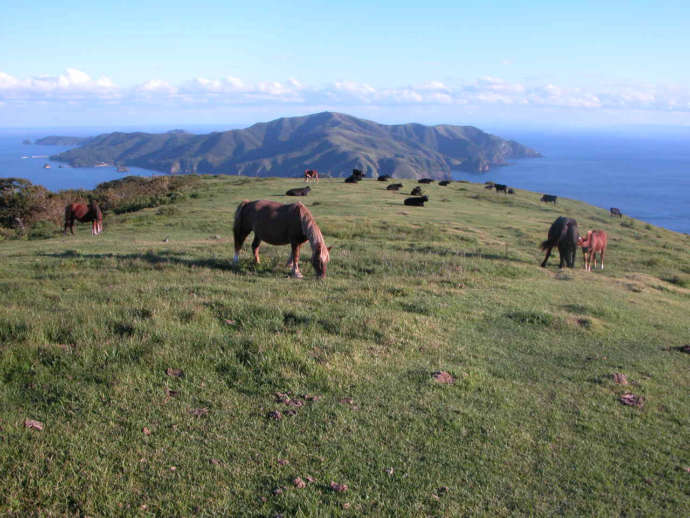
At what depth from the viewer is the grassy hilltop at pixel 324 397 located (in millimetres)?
4633

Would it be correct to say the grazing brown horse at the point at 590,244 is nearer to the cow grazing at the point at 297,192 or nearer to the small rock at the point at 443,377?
the small rock at the point at 443,377

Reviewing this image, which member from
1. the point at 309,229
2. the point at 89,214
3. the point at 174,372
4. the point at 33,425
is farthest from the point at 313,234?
the point at 89,214

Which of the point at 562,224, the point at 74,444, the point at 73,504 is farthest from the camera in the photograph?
the point at 562,224

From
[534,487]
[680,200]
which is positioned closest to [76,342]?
[534,487]

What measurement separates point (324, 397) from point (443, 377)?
2.08m

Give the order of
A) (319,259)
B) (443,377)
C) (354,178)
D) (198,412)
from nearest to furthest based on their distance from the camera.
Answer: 1. (198,412)
2. (443,377)
3. (319,259)
4. (354,178)

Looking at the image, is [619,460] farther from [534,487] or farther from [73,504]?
[73,504]

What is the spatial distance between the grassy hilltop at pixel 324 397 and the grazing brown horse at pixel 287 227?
2.15ft

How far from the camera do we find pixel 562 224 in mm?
20156

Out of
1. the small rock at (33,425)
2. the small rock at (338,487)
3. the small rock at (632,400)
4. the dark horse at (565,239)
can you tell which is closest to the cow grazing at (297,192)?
the dark horse at (565,239)

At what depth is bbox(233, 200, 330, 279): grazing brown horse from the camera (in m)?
13.1

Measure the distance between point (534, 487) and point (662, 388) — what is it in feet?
15.4

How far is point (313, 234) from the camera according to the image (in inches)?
520

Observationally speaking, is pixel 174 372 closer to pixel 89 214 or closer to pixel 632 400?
pixel 632 400
